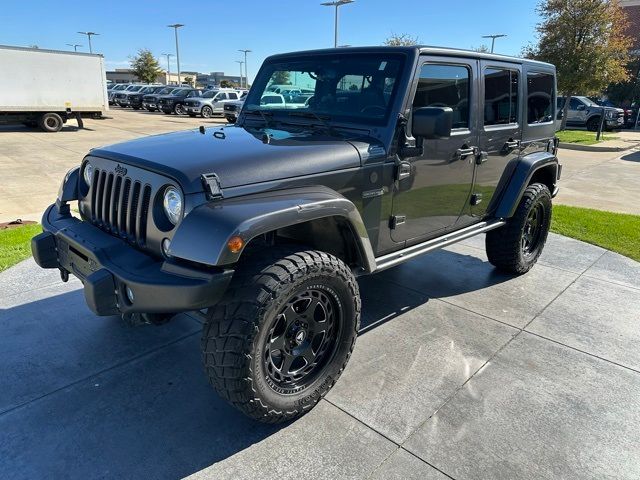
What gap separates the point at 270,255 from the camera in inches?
94.2

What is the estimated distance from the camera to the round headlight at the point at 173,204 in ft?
7.41

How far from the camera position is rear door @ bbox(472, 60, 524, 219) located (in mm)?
3749

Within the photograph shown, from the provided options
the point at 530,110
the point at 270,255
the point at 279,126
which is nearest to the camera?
the point at 270,255

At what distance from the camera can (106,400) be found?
8.83 feet

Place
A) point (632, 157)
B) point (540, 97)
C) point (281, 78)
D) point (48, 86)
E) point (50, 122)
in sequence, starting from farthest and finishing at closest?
point (50, 122) → point (48, 86) → point (632, 157) → point (540, 97) → point (281, 78)

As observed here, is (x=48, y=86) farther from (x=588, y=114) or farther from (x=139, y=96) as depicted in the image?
(x=588, y=114)

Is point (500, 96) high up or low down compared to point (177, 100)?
down

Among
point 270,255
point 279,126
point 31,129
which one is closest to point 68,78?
point 31,129

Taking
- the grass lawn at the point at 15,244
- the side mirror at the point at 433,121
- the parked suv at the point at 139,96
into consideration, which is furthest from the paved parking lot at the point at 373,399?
the parked suv at the point at 139,96

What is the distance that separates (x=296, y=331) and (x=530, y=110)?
3.22 m

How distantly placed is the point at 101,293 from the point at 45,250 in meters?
0.95

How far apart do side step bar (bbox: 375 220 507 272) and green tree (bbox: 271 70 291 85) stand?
166cm

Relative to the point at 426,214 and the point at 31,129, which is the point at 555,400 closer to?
the point at 426,214

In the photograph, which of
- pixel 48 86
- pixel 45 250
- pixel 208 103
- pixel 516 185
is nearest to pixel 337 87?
pixel 516 185
